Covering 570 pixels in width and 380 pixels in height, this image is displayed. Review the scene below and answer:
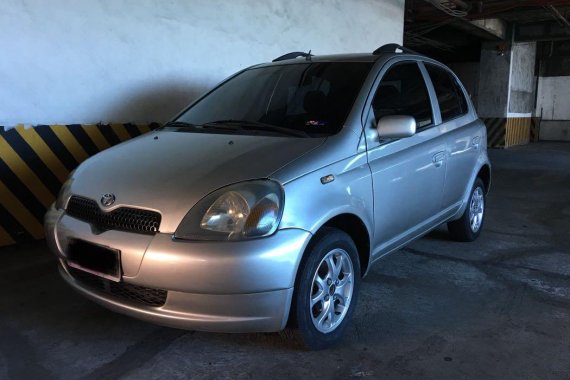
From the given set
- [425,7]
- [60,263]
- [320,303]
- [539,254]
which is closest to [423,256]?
[539,254]

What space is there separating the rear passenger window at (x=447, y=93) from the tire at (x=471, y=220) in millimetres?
734

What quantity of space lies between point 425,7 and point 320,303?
1072cm

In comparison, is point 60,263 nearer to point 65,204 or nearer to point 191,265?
point 65,204

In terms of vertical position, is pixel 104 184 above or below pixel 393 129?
below

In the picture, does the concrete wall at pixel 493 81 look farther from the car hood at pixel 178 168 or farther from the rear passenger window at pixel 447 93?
the car hood at pixel 178 168

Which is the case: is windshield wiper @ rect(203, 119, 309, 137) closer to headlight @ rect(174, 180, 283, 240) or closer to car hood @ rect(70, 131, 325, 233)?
car hood @ rect(70, 131, 325, 233)

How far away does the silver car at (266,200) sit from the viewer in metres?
2.22

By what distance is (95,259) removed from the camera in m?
2.41

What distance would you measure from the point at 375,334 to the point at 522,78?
1738 cm

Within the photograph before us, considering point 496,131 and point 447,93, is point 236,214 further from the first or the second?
point 496,131

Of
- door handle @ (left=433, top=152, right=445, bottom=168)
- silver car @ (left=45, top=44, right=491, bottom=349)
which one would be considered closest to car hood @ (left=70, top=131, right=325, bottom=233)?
silver car @ (left=45, top=44, right=491, bottom=349)

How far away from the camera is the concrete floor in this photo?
2.47 meters

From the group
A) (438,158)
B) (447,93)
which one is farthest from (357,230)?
(447,93)

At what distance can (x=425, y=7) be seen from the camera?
38.2ft
